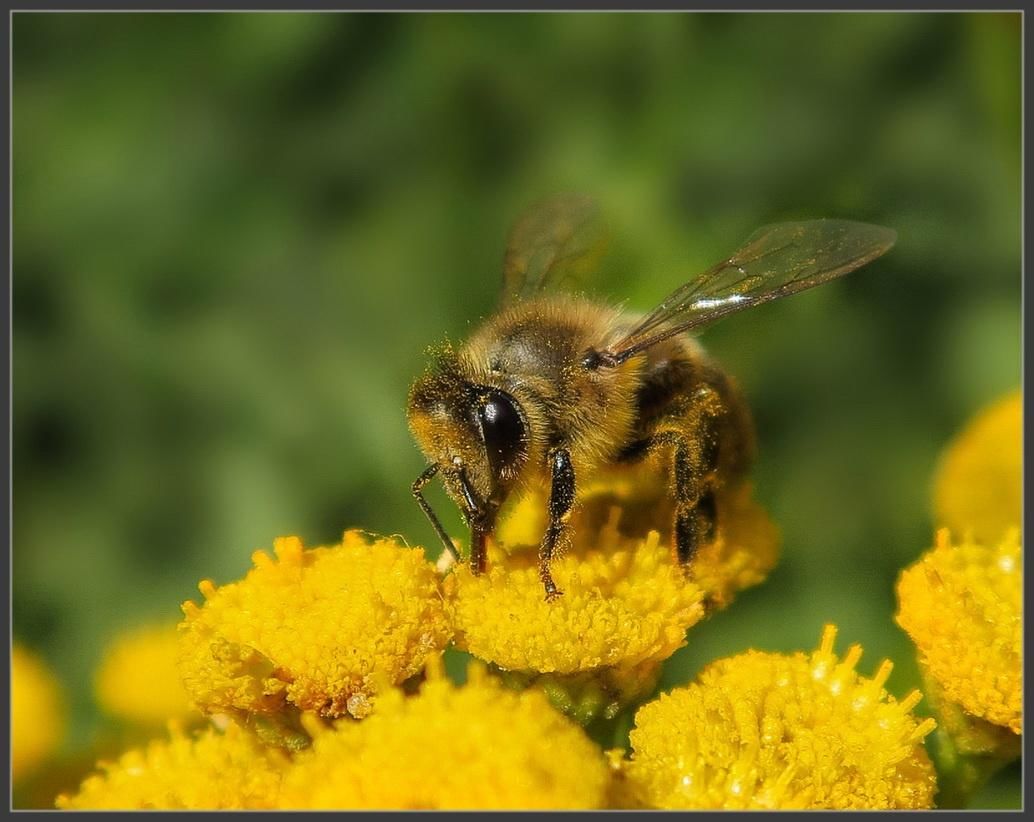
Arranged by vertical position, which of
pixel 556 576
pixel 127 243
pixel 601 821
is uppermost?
pixel 127 243

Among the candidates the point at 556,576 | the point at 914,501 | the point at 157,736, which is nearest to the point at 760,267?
the point at 556,576

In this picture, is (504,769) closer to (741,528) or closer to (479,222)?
(741,528)

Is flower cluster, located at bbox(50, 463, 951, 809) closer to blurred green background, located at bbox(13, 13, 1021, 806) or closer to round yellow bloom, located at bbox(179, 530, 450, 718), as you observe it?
round yellow bloom, located at bbox(179, 530, 450, 718)

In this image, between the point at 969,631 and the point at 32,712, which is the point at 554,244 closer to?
the point at 969,631

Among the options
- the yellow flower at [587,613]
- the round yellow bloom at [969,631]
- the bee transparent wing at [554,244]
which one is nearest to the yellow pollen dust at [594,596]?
the yellow flower at [587,613]

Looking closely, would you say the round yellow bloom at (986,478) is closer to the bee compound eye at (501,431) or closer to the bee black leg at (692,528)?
the bee black leg at (692,528)

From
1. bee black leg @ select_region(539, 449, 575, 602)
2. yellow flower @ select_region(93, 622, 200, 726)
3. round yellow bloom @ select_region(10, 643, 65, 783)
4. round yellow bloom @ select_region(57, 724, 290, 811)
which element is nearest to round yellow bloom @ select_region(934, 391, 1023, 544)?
bee black leg @ select_region(539, 449, 575, 602)

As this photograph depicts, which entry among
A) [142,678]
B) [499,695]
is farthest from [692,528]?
[142,678]
